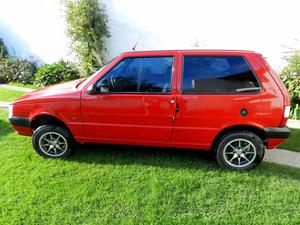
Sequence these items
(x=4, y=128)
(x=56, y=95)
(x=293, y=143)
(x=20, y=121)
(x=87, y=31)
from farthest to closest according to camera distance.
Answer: (x=87, y=31), (x=4, y=128), (x=293, y=143), (x=20, y=121), (x=56, y=95)

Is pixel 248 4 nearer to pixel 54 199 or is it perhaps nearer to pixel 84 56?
pixel 84 56

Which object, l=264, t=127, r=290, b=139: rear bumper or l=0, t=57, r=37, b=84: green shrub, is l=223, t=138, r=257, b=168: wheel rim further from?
l=0, t=57, r=37, b=84: green shrub

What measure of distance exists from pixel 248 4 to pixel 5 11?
28.1ft

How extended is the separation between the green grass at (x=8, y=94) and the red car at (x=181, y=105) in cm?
410

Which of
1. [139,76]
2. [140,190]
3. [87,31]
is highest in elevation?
[87,31]

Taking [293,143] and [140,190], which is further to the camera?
[293,143]

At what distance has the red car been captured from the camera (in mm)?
3428

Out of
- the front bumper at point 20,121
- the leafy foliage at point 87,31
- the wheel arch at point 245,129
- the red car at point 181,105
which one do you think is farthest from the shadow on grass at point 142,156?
the leafy foliage at point 87,31

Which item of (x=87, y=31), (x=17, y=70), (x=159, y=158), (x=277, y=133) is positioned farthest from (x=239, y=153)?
(x=17, y=70)

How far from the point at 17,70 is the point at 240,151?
8810 millimetres

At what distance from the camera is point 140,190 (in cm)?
334

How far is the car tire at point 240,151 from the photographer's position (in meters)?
3.58

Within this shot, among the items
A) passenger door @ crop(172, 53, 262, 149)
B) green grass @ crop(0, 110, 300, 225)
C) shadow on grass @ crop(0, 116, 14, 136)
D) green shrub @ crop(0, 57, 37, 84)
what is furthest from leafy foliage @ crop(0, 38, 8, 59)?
passenger door @ crop(172, 53, 262, 149)

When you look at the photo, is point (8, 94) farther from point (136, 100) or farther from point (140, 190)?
point (140, 190)
